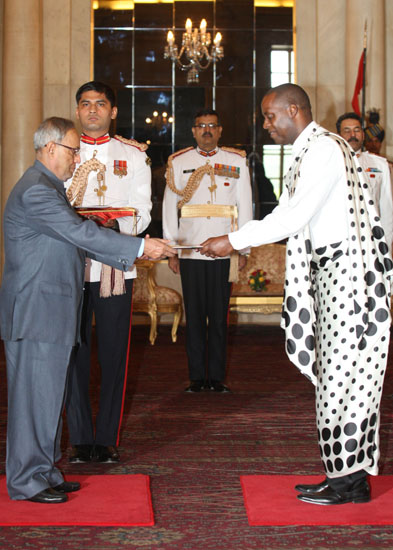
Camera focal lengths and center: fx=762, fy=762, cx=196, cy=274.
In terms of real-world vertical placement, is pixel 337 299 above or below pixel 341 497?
above

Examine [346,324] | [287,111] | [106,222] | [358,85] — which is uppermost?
[358,85]

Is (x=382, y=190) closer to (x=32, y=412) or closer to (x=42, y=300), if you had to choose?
(x=42, y=300)

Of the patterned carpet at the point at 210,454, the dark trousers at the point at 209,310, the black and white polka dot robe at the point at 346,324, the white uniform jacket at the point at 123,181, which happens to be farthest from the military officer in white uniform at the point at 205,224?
the black and white polka dot robe at the point at 346,324

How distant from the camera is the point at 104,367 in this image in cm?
398

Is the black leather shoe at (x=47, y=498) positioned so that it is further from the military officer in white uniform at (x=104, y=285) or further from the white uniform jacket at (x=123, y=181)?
the white uniform jacket at (x=123, y=181)

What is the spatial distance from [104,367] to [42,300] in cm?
88

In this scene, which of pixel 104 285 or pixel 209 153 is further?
pixel 209 153

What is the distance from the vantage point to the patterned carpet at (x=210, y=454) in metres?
2.86

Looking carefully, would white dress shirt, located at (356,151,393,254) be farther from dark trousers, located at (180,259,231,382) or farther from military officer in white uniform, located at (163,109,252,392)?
dark trousers, located at (180,259,231,382)

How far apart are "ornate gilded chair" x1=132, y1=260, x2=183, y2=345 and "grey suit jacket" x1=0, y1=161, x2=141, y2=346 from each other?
5301mm

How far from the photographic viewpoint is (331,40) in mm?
10297

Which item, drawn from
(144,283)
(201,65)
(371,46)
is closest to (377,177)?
(144,283)

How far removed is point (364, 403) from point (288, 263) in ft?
2.25

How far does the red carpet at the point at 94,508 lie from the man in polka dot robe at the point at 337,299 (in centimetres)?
72
